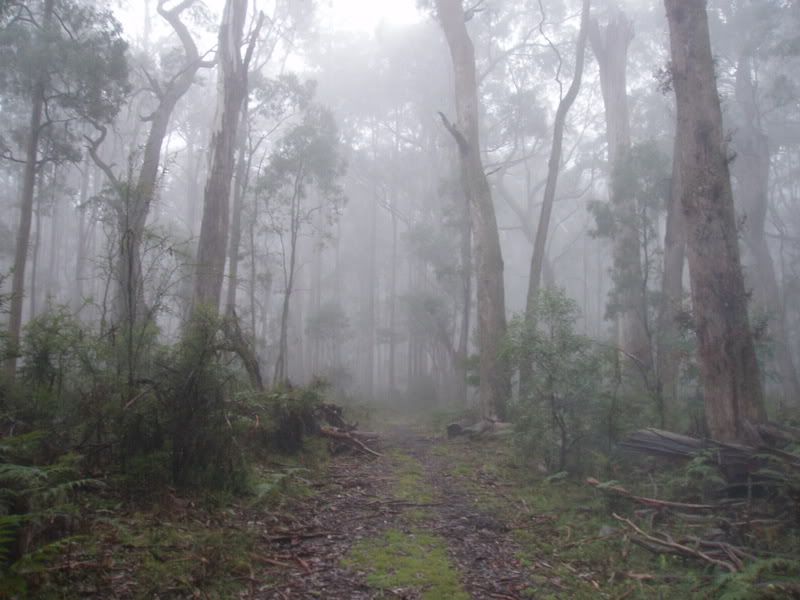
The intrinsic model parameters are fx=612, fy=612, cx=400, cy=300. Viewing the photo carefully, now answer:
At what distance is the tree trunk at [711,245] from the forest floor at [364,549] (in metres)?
2.07

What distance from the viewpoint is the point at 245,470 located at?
5.52 metres

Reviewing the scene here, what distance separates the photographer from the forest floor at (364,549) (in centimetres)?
376

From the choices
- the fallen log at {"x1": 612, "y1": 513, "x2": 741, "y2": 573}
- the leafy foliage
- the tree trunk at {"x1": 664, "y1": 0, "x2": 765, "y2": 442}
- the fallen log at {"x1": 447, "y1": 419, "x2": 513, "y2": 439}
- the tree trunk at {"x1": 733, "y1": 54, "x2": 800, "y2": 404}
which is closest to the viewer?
the fallen log at {"x1": 612, "y1": 513, "x2": 741, "y2": 573}

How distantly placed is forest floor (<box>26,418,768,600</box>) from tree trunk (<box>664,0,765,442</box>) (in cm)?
207

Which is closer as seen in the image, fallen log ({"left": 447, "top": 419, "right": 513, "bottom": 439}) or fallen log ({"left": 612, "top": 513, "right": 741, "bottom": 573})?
fallen log ({"left": 612, "top": 513, "right": 741, "bottom": 573})

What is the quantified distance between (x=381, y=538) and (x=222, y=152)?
36.2ft

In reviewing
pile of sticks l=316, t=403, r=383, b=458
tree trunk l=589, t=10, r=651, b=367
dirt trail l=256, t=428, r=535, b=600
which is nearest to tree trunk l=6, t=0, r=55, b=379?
pile of sticks l=316, t=403, r=383, b=458

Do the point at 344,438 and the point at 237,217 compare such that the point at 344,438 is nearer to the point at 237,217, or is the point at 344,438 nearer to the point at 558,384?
the point at 558,384

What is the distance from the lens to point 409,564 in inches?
178

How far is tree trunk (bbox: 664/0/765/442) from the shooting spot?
7.18m

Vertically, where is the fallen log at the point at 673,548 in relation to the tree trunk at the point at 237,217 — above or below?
below

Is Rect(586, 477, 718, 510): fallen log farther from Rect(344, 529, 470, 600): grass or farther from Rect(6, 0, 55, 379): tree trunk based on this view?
Rect(6, 0, 55, 379): tree trunk

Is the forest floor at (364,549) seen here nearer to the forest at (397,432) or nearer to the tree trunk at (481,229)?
the forest at (397,432)

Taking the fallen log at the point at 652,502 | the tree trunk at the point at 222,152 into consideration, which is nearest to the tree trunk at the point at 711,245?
the fallen log at the point at 652,502
